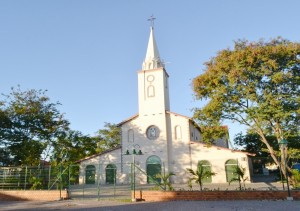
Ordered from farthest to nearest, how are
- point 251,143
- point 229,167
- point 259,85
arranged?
point 251,143 → point 229,167 → point 259,85

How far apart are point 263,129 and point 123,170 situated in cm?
1592

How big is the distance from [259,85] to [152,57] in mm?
15687

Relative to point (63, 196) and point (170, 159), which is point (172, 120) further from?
point (63, 196)

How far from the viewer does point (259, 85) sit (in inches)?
910

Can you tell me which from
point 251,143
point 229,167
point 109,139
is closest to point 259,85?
point 229,167

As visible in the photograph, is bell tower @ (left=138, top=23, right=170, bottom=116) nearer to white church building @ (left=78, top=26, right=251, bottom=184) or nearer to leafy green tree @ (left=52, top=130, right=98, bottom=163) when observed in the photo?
white church building @ (left=78, top=26, right=251, bottom=184)

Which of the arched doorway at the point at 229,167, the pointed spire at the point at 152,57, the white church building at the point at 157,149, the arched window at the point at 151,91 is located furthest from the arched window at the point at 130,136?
the arched doorway at the point at 229,167

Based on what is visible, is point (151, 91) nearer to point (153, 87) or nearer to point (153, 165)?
point (153, 87)

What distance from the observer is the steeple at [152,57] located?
34.6 metres

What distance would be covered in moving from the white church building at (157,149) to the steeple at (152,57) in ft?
0.59

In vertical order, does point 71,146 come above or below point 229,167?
above

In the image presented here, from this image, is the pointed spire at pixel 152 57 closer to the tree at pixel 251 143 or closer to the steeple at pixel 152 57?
the steeple at pixel 152 57

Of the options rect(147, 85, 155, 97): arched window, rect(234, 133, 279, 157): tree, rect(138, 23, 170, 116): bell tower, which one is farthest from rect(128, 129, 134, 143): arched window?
rect(234, 133, 279, 157): tree

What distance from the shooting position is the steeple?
34.6 metres
